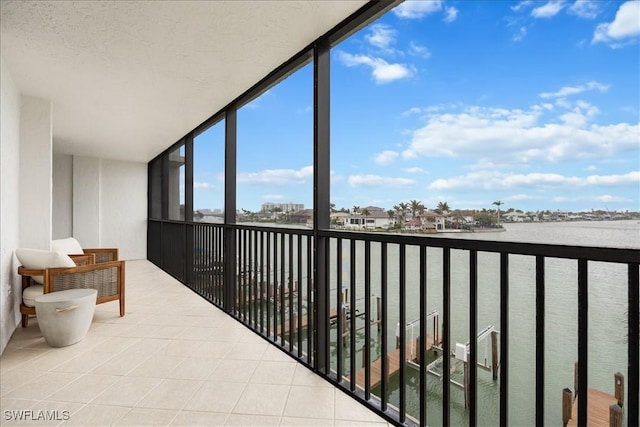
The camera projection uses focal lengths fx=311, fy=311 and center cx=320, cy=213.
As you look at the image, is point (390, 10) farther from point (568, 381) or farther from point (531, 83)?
point (568, 381)

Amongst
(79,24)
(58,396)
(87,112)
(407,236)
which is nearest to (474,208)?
(407,236)

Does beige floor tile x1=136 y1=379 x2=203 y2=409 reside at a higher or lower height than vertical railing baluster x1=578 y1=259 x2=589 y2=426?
lower

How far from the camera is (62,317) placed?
7.99 feet

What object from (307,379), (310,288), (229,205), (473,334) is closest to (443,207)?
(473,334)

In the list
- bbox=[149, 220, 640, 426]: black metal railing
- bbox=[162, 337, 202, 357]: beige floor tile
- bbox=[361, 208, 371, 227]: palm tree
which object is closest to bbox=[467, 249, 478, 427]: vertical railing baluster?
bbox=[149, 220, 640, 426]: black metal railing

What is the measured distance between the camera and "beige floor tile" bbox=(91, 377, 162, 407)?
1.76 m

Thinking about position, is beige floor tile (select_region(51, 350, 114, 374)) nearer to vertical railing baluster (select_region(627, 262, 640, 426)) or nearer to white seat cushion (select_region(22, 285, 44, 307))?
white seat cushion (select_region(22, 285, 44, 307))

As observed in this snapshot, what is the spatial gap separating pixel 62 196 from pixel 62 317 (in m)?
5.28

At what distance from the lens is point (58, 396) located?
→ 70.8 inches

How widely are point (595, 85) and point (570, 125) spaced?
0.14 metres

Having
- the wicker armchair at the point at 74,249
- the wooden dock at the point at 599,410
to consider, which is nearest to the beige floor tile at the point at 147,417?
the wicker armchair at the point at 74,249

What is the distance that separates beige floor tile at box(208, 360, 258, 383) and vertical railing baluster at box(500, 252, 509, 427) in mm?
1459

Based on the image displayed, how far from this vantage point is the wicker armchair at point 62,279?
8.96 feet

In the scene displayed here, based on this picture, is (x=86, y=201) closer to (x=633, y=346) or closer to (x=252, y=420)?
(x=252, y=420)
